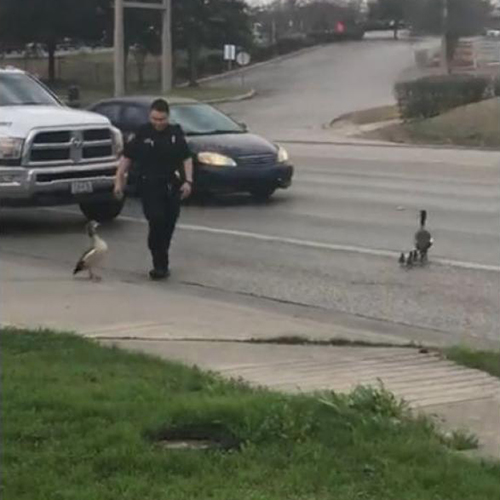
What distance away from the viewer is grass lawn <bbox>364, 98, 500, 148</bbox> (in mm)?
37844

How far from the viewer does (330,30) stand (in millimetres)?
96375

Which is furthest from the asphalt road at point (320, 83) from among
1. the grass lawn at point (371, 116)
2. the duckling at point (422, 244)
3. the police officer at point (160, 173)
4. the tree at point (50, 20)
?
the police officer at point (160, 173)

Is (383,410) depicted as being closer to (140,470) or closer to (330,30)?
(140,470)

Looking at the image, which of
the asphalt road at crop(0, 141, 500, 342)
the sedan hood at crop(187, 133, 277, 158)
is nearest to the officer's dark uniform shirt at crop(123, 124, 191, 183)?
the asphalt road at crop(0, 141, 500, 342)

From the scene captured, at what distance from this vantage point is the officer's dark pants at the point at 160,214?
12594 mm

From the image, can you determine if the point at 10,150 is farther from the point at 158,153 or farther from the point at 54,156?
the point at 158,153

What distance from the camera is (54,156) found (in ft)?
53.3

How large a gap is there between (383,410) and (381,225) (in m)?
10.5

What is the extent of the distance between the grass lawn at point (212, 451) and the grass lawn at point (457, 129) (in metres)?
30.2

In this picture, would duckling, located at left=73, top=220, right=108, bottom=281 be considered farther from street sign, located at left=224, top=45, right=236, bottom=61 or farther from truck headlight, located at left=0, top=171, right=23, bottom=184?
street sign, located at left=224, top=45, right=236, bottom=61

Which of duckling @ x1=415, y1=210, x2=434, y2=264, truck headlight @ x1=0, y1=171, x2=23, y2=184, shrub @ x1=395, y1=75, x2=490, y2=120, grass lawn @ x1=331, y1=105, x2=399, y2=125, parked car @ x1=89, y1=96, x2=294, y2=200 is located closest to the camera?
duckling @ x1=415, y1=210, x2=434, y2=264

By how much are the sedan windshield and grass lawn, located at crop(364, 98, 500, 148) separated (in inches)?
640

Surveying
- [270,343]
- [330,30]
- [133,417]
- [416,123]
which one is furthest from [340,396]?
[330,30]

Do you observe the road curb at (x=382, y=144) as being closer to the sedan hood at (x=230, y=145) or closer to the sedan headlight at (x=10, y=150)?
the sedan hood at (x=230, y=145)
